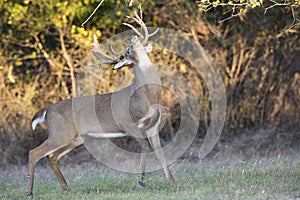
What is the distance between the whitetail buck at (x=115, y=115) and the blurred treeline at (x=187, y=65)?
3.67m

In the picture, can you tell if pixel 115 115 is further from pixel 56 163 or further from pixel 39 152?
pixel 39 152

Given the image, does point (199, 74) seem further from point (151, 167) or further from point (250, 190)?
point (250, 190)

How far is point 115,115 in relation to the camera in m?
8.17

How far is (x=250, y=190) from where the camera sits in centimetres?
654

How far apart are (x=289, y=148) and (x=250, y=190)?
4750 millimetres

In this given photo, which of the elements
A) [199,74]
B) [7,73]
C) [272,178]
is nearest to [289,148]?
[199,74]

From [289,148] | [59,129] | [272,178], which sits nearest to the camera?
[272,178]

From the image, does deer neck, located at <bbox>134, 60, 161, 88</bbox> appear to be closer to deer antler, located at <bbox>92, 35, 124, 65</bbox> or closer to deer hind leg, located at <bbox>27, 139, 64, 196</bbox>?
deer antler, located at <bbox>92, 35, 124, 65</bbox>

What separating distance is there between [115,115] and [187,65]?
4.37m

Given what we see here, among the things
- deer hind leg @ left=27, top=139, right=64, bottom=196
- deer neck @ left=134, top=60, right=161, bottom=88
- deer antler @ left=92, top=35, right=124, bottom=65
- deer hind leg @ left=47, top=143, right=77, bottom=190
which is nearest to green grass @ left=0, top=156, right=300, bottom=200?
deer hind leg @ left=47, top=143, right=77, bottom=190

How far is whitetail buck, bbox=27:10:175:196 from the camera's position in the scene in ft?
25.6

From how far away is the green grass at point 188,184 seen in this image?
6512 millimetres

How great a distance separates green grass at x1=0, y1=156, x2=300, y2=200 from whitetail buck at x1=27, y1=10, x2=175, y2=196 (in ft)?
1.40

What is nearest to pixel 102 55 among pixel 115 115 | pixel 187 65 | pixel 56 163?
pixel 115 115
